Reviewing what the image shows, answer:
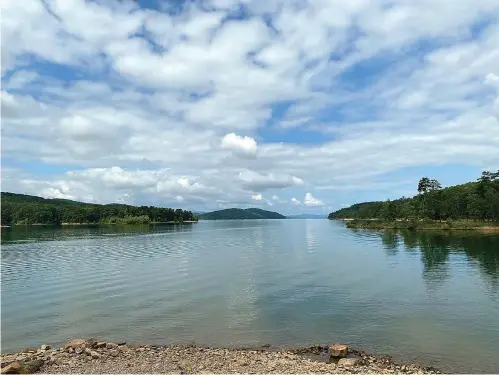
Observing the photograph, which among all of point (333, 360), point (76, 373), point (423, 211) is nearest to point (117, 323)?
point (76, 373)

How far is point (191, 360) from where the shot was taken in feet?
77.4

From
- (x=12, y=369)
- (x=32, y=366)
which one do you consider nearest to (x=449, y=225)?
(x=32, y=366)

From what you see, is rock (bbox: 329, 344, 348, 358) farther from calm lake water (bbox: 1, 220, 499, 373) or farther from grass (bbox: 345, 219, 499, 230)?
grass (bbox: 345, 219, 499, 230)

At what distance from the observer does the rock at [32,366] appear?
21.4 meters

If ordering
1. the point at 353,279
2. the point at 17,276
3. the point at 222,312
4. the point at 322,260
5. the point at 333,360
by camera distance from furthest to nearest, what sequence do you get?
the point at 322,260, the point at 17,276, the point at 353,279, the point at 222,312, the point at 333,360

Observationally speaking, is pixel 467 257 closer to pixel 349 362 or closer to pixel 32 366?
pixel 349 362

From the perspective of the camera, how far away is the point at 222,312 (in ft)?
121

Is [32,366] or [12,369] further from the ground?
[12,369]

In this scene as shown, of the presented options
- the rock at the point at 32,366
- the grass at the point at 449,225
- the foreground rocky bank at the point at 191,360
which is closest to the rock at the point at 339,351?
the foreground rocky bank at the point at 191,360

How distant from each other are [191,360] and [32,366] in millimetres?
9032

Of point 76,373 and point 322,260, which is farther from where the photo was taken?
point 322,260

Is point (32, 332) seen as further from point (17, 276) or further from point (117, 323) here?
point (17, 276)

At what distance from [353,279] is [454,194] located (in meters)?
142

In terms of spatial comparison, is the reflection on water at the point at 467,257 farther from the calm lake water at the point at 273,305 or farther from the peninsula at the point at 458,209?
the peninsula at the point at 458,209
